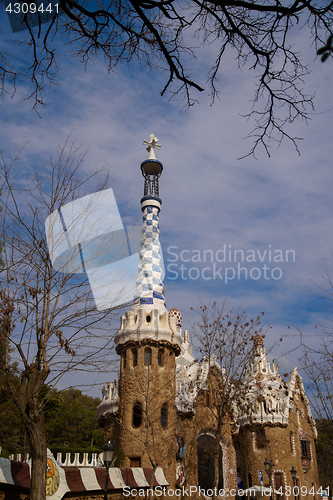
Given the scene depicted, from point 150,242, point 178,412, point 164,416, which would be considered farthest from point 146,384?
point 150,242

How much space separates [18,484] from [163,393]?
7.87 meters

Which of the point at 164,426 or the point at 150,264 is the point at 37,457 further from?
the point at 150,264

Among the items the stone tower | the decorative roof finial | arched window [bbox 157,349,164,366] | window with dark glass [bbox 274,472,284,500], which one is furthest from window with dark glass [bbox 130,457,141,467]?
the decorative roof finial

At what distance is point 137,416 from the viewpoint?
14656 mm

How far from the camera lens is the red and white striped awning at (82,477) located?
24.4 feet

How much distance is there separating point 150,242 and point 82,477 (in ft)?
32.4

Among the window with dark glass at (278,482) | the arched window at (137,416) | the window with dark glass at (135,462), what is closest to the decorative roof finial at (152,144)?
the arched window at (137,416)

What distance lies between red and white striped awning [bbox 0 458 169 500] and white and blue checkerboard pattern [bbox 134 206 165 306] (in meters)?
6.27

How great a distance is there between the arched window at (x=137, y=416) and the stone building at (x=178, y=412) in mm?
36

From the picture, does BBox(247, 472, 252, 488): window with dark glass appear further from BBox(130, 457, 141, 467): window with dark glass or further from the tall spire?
the tall spire

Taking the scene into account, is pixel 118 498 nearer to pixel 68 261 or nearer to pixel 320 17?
pixel 68 261

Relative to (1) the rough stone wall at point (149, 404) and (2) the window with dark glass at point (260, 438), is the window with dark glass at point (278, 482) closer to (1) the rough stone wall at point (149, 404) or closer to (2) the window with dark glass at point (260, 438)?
(2) the window with dark glass at point (260, 438)

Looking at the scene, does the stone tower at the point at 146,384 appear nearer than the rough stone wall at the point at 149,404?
No

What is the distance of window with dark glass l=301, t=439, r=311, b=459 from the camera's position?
22281 millimetres
